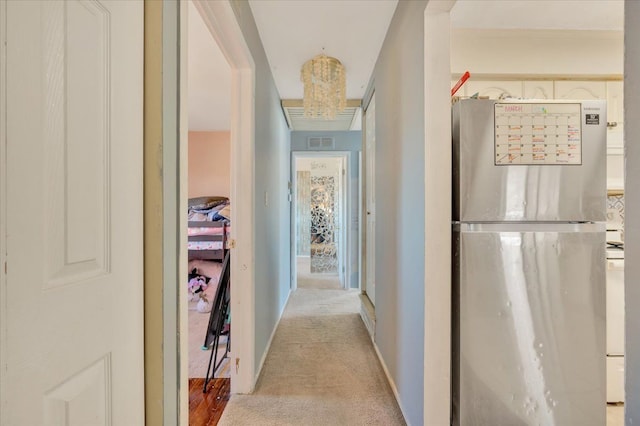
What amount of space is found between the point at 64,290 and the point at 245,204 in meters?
1.41

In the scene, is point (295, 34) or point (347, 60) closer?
point (295, 34)

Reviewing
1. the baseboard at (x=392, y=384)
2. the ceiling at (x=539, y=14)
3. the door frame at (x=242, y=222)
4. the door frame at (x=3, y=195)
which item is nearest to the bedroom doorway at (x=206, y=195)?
the door frame at (x=242, y=222)

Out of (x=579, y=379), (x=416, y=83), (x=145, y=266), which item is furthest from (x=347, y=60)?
(x=579, y=379)

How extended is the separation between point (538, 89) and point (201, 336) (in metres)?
3.40

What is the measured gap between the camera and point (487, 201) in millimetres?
1405

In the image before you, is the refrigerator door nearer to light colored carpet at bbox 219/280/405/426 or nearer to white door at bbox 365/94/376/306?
light colored carpet at bbox 219/280/405/426

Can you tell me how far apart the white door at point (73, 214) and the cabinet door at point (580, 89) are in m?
2.54

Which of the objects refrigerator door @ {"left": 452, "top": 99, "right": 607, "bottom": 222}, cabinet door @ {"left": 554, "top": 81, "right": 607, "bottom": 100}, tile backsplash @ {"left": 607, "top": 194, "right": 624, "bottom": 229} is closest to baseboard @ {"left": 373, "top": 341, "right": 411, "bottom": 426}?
refrigerator door @ {"left": 452, "top": 99, "right": 607, "bottom": 222}

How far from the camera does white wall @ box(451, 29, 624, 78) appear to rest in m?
2.11

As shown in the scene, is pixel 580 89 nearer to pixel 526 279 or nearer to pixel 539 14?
pixel 539 14

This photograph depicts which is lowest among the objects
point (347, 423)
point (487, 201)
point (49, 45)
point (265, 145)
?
point (347, 423)

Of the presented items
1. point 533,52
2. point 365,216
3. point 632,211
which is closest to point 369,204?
point 365,216

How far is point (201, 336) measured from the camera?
288 cm

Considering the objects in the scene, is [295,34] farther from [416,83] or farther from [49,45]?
[49,45]
